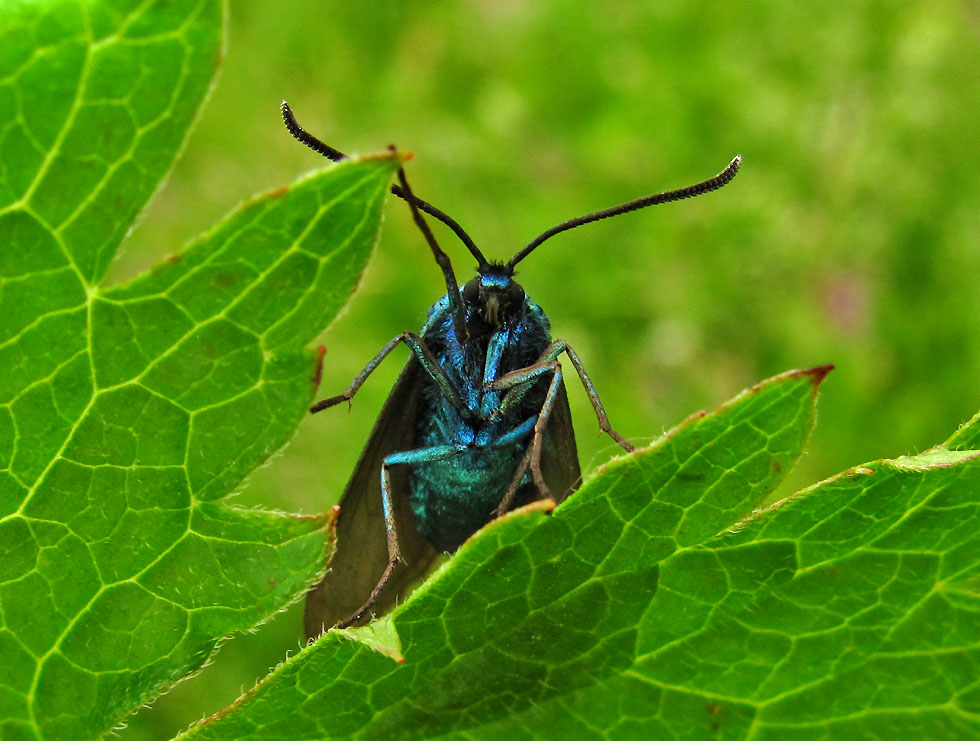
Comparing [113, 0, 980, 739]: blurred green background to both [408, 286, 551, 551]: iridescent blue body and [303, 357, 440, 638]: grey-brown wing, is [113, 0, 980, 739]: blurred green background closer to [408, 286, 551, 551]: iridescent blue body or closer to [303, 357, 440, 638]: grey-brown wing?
[303, 357, 440, 638]: grey-brown wing

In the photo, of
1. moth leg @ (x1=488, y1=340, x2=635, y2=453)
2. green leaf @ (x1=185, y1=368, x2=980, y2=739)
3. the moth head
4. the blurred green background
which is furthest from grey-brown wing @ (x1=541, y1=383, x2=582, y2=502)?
the blurred green background

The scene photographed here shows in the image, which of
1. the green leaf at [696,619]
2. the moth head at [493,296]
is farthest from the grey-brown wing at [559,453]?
the green leaf at [696,619]

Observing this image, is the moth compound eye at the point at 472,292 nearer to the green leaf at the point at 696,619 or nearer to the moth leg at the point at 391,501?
the moth leg at the point at 391,501

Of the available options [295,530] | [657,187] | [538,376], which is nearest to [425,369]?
[538,376]

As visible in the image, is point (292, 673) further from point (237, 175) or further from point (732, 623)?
point (237, 175)

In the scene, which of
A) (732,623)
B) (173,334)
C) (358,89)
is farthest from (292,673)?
(358,89)

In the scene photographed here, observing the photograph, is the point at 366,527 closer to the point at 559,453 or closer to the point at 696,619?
the point at 559,453
